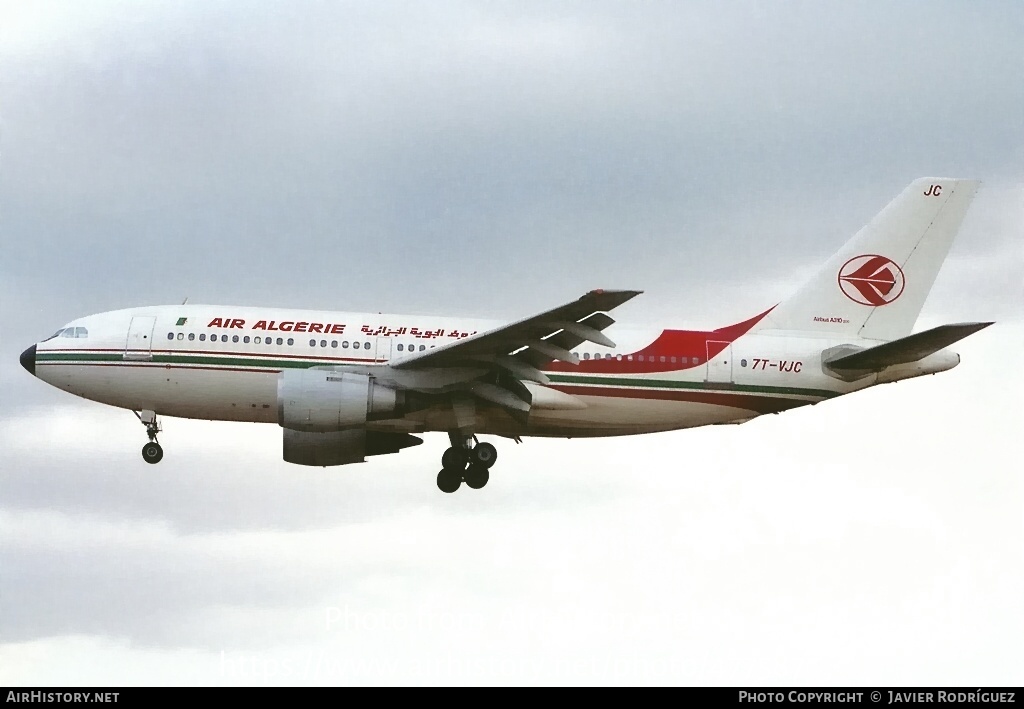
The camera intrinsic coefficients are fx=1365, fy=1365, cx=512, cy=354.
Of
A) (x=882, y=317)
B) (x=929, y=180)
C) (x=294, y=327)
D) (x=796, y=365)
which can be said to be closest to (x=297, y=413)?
(x=294, y=327)

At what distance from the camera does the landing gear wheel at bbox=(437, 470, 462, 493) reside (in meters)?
31.8

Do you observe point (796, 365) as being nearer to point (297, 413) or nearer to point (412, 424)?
point (412, 424)

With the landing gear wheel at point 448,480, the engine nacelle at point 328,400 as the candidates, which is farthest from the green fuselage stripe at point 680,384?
the engine nacelle at point 328,400

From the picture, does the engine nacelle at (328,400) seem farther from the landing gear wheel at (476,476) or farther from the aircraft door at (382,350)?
the landing gear wheel at (476,476)

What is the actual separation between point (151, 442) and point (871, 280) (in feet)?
58.4

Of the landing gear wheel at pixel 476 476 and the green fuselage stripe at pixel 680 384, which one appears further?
the landing gear wheel at pixel 476 476

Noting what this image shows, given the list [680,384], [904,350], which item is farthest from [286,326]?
[904,350]

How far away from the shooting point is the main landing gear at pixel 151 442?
103 ft

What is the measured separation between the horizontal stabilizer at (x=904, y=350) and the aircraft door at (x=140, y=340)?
15647mm

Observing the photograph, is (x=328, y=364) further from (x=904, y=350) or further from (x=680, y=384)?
(x=904, y=350)

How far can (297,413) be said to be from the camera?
28.8m

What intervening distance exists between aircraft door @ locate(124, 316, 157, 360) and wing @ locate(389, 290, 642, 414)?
5.77 m

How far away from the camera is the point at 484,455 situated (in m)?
31.3
